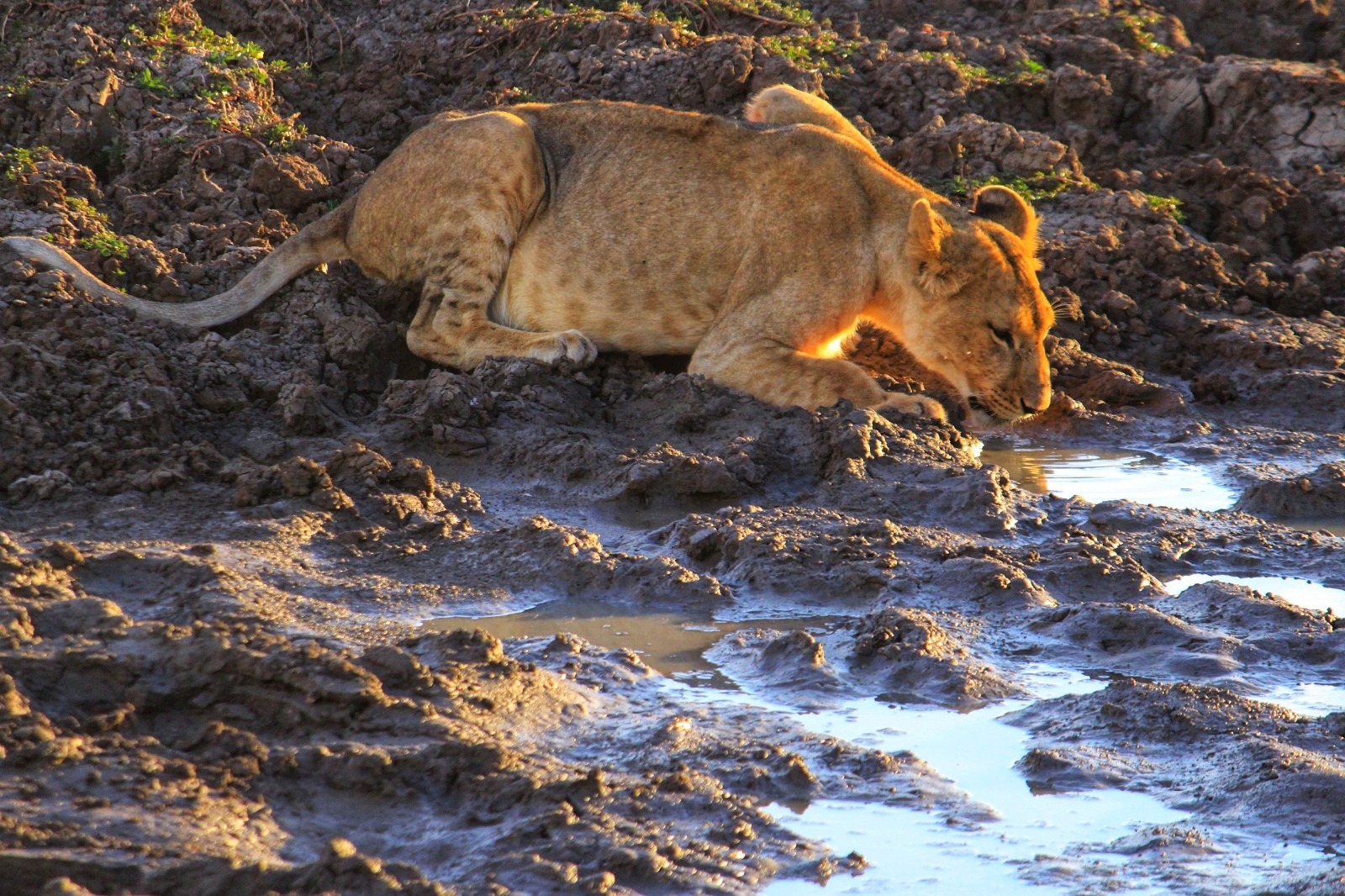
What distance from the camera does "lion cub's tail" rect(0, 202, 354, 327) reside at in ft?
19.8

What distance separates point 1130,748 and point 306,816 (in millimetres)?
1986

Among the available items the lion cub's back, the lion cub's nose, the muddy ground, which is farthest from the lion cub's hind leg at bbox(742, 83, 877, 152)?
the lion cub's nose

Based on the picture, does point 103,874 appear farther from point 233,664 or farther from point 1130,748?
point 1130,748


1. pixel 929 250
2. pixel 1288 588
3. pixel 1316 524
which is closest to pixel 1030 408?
pixel 929 250

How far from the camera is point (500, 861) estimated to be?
112 inches

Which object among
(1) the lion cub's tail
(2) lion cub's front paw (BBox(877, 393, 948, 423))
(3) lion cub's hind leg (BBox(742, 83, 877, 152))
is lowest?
(2) lion cub's front paw (BBox(877, 393, 948, 423))

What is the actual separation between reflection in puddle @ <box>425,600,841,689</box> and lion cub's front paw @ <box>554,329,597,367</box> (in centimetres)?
215

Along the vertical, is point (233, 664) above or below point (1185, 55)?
below

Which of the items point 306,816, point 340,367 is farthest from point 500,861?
point 340,367

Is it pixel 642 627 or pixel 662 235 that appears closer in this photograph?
pixel 642 627

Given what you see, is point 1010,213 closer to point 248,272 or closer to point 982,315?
point 982,315

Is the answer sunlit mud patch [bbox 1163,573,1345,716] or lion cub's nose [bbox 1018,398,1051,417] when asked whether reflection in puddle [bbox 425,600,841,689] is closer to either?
sunlit mud patch [bbox 1163,573,1345,716]

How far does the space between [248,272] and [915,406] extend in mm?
3116

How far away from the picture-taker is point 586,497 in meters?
5.47
